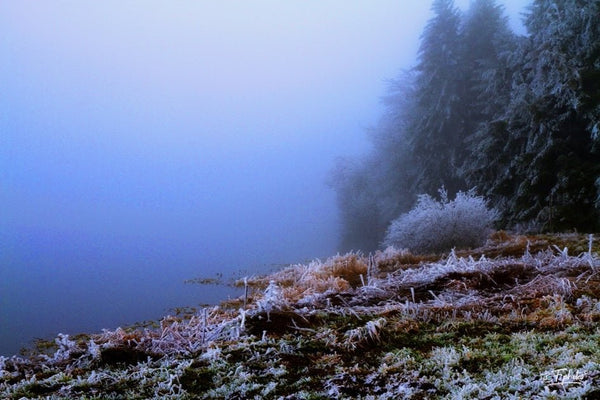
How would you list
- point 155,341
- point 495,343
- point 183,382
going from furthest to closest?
point 155,341 < point 495,343 < point 183,382

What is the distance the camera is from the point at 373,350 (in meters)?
2.95

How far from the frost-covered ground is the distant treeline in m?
10.8

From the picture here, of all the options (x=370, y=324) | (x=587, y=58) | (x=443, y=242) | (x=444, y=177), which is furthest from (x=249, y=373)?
(x=444, y=177)

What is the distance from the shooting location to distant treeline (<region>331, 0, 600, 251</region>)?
14055 millimetres

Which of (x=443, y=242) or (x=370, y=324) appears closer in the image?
(x=370, y=324)

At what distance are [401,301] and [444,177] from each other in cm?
1678

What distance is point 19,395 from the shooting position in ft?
8.72

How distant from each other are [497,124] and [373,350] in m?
15.1

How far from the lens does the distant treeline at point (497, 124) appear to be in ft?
46.1

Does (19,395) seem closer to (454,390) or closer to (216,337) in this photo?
(216,337)
